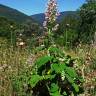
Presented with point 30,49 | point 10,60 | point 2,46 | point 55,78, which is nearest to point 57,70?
point 55,78

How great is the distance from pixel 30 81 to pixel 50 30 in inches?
24.6

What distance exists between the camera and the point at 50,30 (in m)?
4.66

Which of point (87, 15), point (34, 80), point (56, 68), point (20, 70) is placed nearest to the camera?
point (56, 68)

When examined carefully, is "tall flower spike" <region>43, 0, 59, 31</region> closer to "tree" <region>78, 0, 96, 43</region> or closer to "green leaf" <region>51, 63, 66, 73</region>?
"green leaf" <region>51, 63, 66, 73</region>

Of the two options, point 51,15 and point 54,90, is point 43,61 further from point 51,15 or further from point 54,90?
point 51,15

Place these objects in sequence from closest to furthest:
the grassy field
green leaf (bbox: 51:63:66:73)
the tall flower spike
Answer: green leaf (bbox: 51:63:66:73) < the tall flower spike < the grassy field

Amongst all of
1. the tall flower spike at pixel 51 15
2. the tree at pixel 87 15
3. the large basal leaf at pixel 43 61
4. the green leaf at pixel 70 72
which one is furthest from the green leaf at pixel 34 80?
the tree at pixel 87 15

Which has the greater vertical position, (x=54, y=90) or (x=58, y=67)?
(x=58, y=67)

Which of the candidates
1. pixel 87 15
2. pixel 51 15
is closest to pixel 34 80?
pixel 51 15

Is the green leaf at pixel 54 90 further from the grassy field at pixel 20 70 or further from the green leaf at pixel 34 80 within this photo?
the grassy field at pixel 20 70

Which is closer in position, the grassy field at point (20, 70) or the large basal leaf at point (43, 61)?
the large basal leaf at point (43, 61)

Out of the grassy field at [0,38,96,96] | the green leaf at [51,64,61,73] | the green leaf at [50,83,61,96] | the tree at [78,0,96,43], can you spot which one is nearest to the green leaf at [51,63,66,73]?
the green leaf at [51,64,61,73]

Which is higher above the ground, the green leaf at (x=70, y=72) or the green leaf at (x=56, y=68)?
the green leaf at (x=56, y=68)

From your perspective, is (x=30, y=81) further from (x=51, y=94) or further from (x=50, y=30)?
(x=50, y=30)
